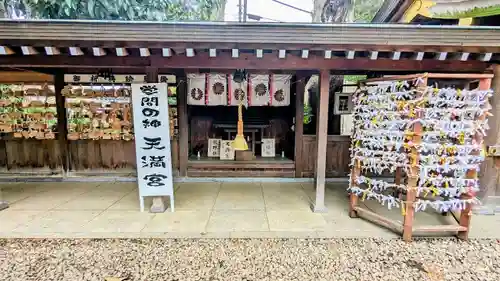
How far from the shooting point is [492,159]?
13.3 ft

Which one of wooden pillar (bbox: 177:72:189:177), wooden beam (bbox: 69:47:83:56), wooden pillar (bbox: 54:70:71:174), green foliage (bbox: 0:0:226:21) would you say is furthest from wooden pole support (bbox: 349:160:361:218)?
green foliage (bbox: 0:0:226:21)

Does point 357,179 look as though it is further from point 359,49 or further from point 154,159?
point 154,159

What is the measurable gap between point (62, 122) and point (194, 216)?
4.16 m

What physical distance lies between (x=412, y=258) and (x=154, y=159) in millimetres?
3779

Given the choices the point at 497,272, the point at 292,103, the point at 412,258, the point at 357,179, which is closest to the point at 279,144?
the point at 292,103

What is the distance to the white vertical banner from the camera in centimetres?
377

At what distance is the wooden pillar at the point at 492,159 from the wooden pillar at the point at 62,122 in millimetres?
8252

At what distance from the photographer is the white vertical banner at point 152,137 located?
12.4ft

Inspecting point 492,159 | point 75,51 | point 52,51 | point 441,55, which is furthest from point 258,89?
point 492,159

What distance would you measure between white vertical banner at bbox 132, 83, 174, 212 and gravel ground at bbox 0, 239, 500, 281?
0.96 meters

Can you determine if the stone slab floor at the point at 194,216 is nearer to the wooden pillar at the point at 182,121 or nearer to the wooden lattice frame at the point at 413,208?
the wooden lattice frame at the point at 413,208

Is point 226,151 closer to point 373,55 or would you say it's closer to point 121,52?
point 121,52

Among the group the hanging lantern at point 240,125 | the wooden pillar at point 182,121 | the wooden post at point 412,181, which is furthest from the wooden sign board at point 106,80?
the wooden post at point 412,181

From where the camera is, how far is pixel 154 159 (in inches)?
155
